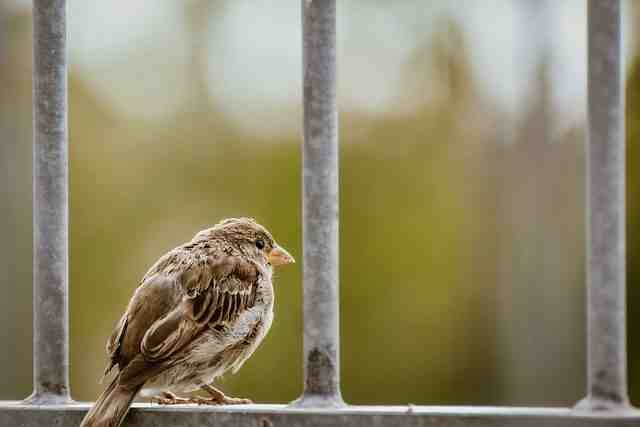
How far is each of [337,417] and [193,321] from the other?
1171 mm

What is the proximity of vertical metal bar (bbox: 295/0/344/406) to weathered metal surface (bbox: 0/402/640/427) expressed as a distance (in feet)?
0.17

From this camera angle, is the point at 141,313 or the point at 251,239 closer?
the point at 141,313

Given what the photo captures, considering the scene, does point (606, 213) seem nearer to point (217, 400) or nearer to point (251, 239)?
point (217, 400)

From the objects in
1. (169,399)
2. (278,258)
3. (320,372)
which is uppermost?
(278,258)

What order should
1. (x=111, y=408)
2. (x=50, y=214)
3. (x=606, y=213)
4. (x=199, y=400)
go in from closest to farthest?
(x=606, y=213)
(x=50, y=214)
(x=111, y=408)
(x=199, y=400)

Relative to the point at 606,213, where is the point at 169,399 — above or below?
below

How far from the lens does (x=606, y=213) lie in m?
1.96

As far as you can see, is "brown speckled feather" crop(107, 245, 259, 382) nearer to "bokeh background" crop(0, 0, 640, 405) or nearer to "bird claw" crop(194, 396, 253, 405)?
"bird claw" crop(194, 396, 253, 405)

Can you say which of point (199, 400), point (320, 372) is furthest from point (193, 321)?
point (320, 372)

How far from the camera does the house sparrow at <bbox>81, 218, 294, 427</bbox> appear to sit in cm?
301

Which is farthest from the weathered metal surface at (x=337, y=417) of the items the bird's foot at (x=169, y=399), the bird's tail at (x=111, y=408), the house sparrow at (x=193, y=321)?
the bird's foot at (x=169, y=399)

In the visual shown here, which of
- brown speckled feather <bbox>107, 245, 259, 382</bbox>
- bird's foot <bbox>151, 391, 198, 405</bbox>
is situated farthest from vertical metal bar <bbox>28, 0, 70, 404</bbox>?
bird's foot <bbox>151, 391, 198, 405</bbox>

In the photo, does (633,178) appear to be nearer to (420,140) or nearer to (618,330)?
(420,140)

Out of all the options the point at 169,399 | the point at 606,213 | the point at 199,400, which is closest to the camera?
the point at 606,213
